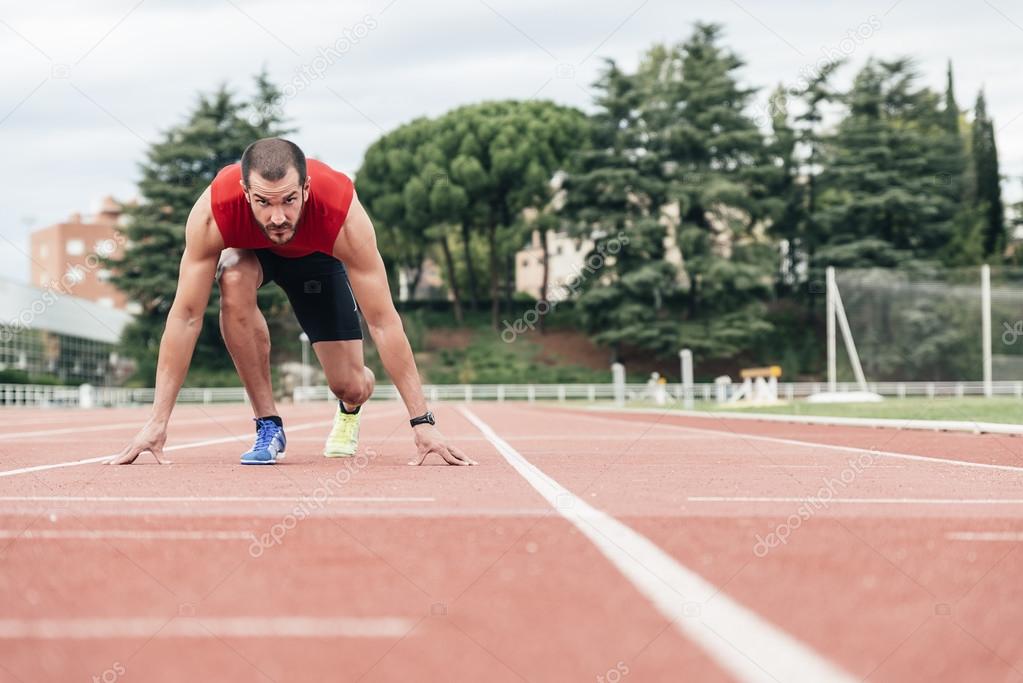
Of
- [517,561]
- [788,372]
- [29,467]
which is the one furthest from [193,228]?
[788,372]

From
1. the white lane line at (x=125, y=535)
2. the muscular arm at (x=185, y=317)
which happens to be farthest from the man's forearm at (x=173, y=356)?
the white lane line at (x=125, y=535)

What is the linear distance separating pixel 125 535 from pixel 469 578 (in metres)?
1.16

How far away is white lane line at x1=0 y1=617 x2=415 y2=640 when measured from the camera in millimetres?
2002

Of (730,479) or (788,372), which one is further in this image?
(788,372)

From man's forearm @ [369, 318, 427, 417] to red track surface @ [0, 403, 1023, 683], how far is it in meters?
1.05

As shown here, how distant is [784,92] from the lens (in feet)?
196

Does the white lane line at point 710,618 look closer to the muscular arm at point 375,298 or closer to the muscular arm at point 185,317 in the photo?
the muscular arm at point 375,298

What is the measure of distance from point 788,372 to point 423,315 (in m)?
20.7

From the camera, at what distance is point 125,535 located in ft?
10.4

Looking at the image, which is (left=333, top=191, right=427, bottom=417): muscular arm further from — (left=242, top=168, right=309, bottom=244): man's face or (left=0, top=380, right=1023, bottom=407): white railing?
(left=0, top=380, right=1023, bottom=407): white railing

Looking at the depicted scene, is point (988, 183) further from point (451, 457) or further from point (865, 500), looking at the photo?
point (865, 500)

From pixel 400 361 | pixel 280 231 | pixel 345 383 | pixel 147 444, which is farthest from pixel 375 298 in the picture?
pixel 147 444

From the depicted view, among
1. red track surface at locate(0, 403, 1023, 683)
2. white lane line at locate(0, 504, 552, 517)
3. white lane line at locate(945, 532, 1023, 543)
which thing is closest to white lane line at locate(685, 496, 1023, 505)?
red track surface at locate(0, 403, 1023, 683)

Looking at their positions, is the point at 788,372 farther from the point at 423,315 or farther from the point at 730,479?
the point at 730,479
